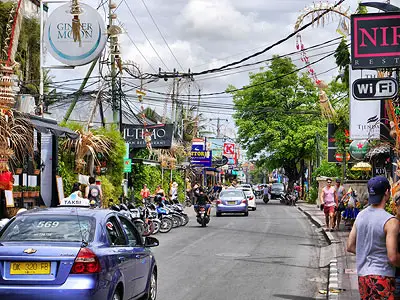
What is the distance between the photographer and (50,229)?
777cm

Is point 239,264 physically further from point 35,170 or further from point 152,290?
point 35,170

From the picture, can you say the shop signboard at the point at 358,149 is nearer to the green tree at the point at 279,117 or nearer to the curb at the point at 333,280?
the curb at the point at 333,280

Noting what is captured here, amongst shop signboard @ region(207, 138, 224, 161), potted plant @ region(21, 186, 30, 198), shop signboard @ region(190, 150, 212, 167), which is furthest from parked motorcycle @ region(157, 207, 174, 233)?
shop signboard @ region(207, 138, 224, 161)

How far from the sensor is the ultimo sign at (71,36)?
23769 millimetres

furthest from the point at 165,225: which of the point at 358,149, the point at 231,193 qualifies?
the point at 231,193

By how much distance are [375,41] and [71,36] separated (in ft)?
47.7

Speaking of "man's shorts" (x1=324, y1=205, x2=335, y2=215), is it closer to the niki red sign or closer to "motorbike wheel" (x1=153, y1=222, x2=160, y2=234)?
"motorbike wheel" (x1=153, y1=222, x2=160, y2=234)

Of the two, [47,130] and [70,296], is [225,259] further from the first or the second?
[70,296]

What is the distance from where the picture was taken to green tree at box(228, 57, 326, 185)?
58688mm

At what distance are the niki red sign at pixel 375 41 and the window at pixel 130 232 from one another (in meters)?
5.13

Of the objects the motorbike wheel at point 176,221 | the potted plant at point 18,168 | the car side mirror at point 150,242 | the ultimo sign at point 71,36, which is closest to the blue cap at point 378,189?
the car side mirror at point 150,242

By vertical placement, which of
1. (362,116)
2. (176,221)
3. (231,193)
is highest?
(362,116)

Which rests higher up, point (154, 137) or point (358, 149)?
point (154, 137)

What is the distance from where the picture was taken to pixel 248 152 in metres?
61.0
